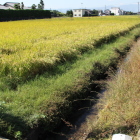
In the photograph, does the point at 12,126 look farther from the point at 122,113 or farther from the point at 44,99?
the point at 122,113

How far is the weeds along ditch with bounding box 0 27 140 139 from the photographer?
3.18 metres

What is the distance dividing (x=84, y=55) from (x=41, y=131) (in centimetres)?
461

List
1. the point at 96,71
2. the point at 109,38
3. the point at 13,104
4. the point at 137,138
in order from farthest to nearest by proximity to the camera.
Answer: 1. the point at 109,38
2. the point at 96,71
3. the point at 13,104
4. the point at 137,138

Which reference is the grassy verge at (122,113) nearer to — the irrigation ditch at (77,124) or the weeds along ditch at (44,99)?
the irrigation ditch at (77,124)

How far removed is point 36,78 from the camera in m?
4.96

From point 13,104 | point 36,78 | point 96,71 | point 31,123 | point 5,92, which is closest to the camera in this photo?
point 31,123

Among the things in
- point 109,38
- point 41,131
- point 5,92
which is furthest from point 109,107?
point 109,38

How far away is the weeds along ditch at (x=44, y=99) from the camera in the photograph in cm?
318

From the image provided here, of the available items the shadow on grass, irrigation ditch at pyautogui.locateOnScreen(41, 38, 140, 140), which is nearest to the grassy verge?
irrigation ditch at pyautogui.locateOnScreen(41, 38, 140, 140)

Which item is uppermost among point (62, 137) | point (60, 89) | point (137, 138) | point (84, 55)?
point (84, 55)

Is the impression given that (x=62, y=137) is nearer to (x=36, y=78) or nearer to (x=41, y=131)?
(x=41, y=131)

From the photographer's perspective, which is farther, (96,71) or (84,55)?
(84,55)

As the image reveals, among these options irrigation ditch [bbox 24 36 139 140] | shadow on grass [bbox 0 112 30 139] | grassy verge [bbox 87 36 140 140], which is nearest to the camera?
shadow on grass [bbox 0 112 30 139]

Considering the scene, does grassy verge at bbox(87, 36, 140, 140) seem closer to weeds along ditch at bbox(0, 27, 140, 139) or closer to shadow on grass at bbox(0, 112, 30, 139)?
weeds along ditch at bbox(0, 27, 140, 139)
